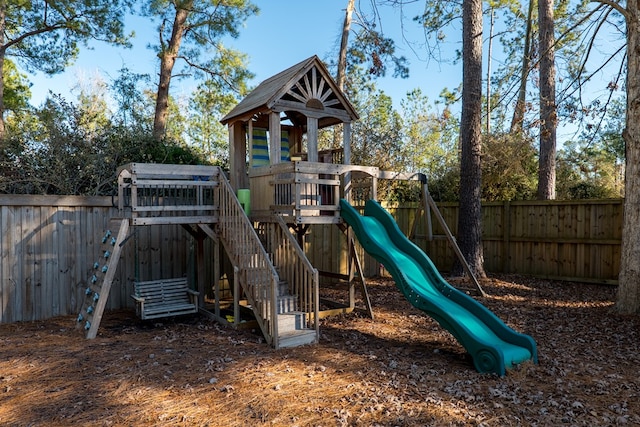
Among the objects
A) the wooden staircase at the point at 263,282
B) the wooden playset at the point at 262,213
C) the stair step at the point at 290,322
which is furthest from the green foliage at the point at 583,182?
the stair step at the point at 290,322

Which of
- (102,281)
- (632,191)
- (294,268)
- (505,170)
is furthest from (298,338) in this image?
(505,170)

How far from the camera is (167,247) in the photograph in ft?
27.5

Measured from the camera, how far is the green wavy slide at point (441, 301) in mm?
4938

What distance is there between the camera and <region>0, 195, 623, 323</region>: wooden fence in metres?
6.81

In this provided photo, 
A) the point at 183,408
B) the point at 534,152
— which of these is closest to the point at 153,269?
the point at 183,408

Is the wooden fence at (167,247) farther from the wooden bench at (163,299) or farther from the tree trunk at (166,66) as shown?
the tree trunk at (166,66)

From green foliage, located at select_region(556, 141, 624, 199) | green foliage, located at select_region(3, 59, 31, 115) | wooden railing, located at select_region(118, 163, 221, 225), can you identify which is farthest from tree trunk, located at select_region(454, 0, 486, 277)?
green foliage, located at select_region(3, 59, 31, 115)

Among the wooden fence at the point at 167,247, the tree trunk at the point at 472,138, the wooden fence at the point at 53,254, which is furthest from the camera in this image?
the tree trunk at the point at 472,138

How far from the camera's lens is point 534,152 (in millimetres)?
14164

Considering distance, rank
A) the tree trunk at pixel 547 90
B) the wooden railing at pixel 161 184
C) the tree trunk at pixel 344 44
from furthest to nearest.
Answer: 1. the tree trunk at pixel 344 44
2. the tree trunk at pixel 547 90
3. the wooden railing at pixel 161 184

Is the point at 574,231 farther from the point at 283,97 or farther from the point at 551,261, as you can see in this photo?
the point at 283,97

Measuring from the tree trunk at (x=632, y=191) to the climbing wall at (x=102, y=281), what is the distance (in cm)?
781

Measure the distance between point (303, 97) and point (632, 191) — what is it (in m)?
5.67

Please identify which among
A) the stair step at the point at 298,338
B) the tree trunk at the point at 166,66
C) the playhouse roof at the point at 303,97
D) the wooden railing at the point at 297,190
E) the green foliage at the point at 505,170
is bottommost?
the stair step at the point at 298,338
